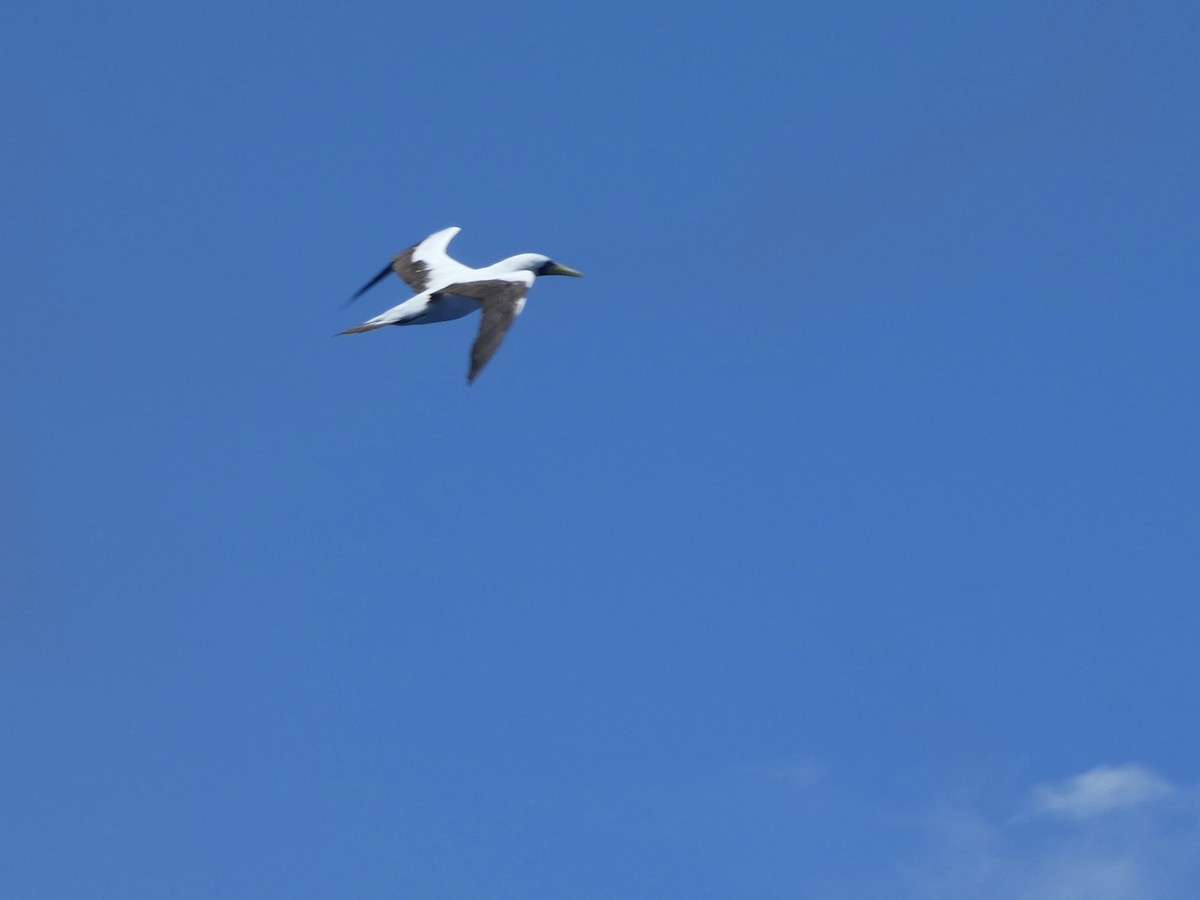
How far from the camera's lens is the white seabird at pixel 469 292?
5716cm

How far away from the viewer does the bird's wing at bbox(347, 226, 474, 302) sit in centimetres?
6625

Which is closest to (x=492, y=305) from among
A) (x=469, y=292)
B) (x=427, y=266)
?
(x=469, y=292)

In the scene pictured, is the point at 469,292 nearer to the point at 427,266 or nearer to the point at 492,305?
the point at 492,305

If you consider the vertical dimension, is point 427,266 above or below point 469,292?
above

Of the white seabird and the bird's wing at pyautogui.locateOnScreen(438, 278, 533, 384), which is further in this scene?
the white seabird

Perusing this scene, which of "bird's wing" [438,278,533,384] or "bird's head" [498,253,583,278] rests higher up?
"bird's head" [498,253,583,278]

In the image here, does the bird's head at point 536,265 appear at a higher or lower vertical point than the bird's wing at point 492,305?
higher

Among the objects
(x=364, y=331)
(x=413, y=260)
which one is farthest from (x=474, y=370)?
(x=413, y=260)

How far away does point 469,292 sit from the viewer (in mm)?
61406

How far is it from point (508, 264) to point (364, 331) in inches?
245

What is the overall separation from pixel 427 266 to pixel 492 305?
10.3 metres

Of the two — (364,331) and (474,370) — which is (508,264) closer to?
(364,331)

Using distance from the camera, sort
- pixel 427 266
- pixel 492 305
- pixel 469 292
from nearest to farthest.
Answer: pixel 492 305
pixel 469 292
pixel 427 266

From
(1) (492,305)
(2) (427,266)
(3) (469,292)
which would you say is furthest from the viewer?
(2) (427,266)
